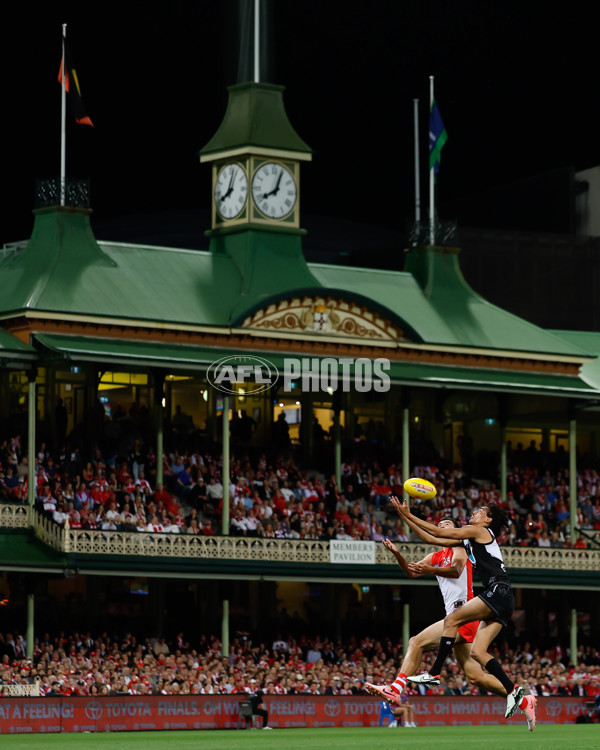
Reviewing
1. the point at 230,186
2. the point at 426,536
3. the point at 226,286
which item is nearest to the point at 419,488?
the point at 426,536

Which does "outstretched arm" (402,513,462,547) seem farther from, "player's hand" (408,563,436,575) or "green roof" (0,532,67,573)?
"green roof" (0,532,67,573)

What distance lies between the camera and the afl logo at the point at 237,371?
4591cm

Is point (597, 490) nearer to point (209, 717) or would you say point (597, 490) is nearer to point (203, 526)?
point (203, 526)

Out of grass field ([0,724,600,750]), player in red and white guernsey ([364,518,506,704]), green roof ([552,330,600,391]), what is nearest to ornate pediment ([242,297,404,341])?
green roof ([552,330,600,391])

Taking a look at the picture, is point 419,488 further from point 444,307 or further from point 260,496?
point 444,307

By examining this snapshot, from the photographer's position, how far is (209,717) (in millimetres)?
36688

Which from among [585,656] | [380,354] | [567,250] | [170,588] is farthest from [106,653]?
[567,250]

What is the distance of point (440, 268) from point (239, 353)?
861cm

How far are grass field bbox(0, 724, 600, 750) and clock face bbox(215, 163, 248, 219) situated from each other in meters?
16.4

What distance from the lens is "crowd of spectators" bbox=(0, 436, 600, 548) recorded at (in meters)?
42.9

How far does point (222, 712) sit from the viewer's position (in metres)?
36.9

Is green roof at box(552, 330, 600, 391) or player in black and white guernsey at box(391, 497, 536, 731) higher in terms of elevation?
green roof at box(552, 330, 600, 391)

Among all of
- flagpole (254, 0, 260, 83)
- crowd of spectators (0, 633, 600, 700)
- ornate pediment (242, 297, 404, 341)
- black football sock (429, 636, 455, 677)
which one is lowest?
crowd of spectators (0, 633, 600, 700)

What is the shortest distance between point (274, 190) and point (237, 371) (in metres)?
5.43
